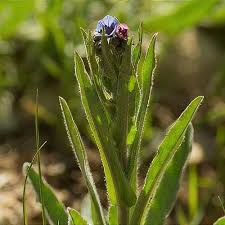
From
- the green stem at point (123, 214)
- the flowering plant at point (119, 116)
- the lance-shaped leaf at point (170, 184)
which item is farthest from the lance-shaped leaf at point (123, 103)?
the lance-shaped leaf at point (170, 184)

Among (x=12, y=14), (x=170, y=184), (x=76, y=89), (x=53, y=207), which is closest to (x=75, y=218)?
(x=53, y=207)

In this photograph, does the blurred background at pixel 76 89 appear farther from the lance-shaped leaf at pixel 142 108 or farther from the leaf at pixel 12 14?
the lance-shaped leaf at pixel 142 108

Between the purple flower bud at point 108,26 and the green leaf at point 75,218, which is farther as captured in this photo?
the green leaf at point 75,218

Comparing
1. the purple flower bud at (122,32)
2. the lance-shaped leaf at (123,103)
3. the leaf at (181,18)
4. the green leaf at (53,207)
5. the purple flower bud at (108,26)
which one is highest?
the leaf at (181,18)

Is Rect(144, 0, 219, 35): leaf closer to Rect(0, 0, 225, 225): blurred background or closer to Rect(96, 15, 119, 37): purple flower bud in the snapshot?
Rect(0, 0, 225, 225): blurred background

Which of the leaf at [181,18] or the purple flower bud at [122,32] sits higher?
the leaf at [181,18]

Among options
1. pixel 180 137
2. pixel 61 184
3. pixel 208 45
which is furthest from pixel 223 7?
pixel 180 137

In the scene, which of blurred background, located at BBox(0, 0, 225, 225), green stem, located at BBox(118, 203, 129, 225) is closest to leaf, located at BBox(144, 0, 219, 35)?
blurred background, located at BBox(0, 0, 225, 225)
